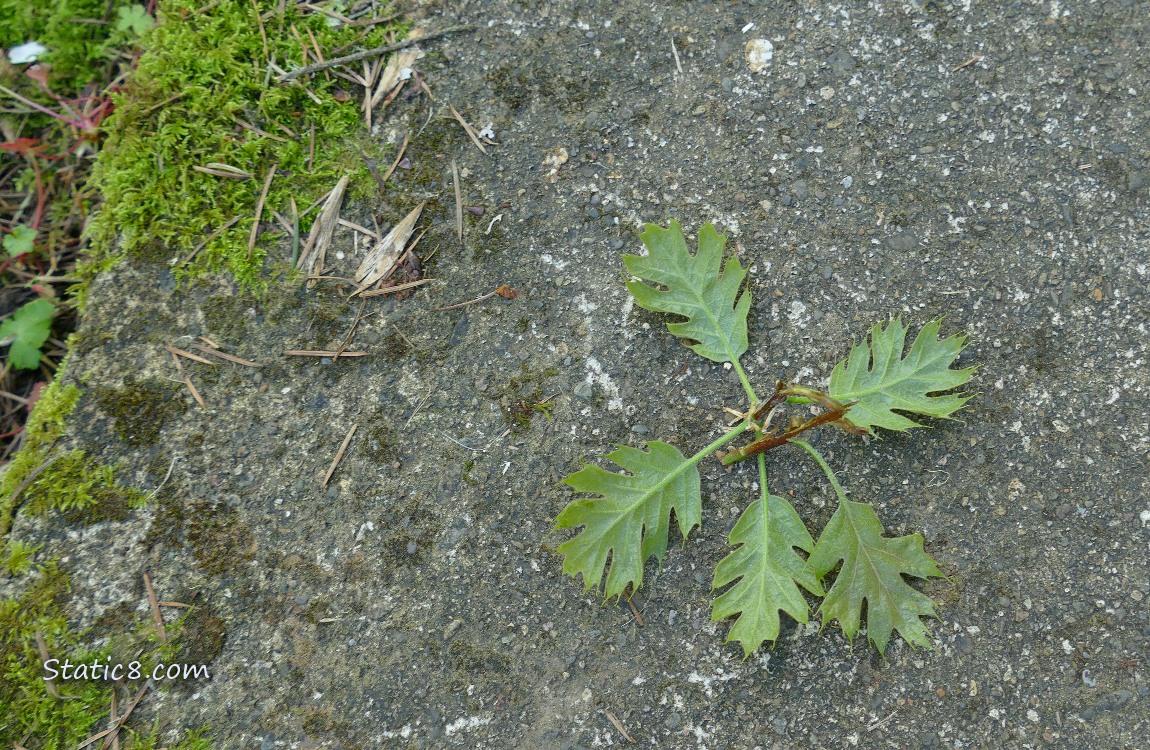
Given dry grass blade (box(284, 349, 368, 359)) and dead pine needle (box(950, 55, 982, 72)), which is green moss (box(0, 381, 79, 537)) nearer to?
dry grass blade (box(284, 349, 368, 359))

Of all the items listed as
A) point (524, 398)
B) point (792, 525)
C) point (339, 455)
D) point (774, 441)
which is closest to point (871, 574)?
point (792, 525)

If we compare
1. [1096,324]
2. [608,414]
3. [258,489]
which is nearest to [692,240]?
[608,414]

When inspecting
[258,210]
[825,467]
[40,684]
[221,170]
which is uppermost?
[221,170]

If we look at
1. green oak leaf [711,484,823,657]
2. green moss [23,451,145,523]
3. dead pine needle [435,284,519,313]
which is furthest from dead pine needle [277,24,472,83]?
green oak leaf [711,484,823,657]

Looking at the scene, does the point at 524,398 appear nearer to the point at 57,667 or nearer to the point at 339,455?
the point at 339,455

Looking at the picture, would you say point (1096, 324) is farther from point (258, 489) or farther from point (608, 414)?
point (258, 489)

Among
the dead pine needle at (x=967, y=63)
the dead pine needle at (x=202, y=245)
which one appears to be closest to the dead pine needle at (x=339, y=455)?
the dead pine needle at (x=202, y=245)
